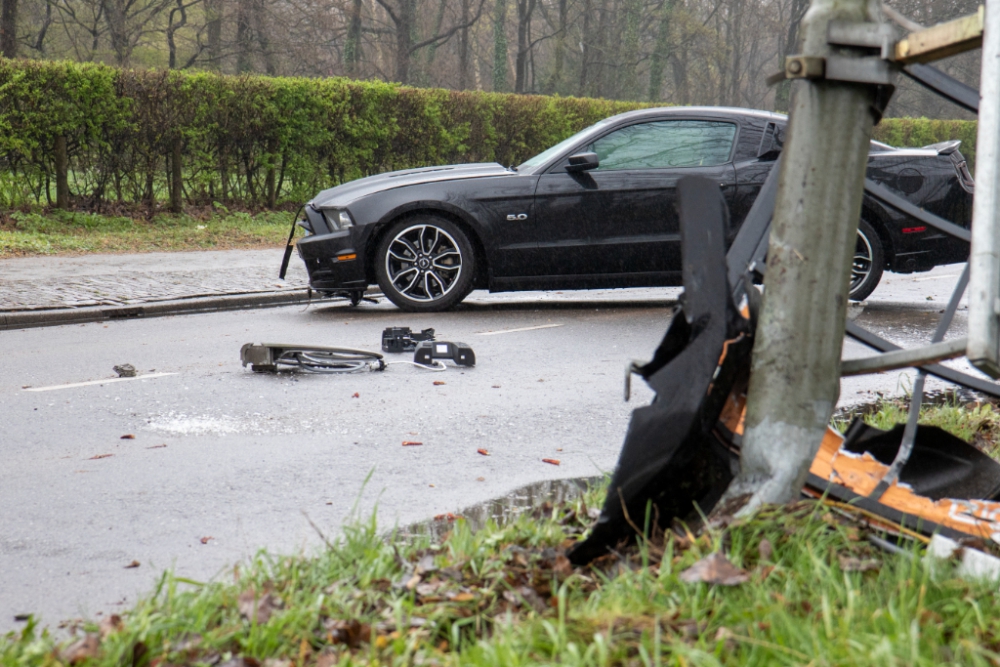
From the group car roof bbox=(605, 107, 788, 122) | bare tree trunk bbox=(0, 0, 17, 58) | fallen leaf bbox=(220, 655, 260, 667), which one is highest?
bare tree trunk bbox=(0, 0, 17, 58)

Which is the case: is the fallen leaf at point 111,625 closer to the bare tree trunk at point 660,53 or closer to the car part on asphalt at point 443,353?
the car part on asphalt at point 443,353

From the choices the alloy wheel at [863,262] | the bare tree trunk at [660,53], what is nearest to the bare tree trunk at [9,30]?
the alloy wheel at [863,262]

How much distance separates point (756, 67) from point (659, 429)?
6479cm

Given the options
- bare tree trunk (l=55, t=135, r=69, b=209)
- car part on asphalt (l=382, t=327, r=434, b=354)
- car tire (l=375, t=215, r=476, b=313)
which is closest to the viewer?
car part on asphalt (l=382, t=327, r=434, b=354)

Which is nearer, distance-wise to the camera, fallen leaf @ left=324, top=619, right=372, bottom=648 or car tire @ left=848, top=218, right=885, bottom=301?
fallen leaf @ left=324, top=619, right=372, bottom=648

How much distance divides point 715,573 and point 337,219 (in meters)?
7.28

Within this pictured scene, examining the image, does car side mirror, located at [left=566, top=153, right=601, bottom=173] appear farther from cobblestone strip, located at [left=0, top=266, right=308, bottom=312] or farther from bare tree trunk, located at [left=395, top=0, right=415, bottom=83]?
bare tree trunk, located at [left=395, top=0, right=415, bottom=83]

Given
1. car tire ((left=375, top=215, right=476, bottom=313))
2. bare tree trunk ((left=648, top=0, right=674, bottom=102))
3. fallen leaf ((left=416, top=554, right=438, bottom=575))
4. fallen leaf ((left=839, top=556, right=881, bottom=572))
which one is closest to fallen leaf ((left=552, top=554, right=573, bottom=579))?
fallen leaf ((left=416, top=554, right=438, bottom=575))

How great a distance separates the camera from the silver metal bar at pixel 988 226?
2.44 m

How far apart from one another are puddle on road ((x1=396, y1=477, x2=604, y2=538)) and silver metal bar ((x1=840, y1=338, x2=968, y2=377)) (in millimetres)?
1294

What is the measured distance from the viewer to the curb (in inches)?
360

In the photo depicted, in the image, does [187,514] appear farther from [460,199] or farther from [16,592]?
[460,199]

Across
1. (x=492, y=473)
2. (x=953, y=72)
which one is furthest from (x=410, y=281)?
(x=953, y=72)

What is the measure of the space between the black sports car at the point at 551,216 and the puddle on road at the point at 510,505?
505 cm
